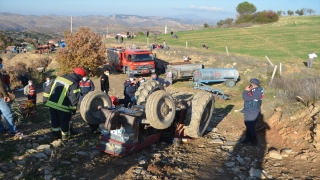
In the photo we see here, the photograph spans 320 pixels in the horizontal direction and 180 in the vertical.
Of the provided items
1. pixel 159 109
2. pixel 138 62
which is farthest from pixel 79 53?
pixel 159 109

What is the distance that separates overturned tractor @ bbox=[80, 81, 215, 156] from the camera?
5.42 metres

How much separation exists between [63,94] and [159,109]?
2135 mm

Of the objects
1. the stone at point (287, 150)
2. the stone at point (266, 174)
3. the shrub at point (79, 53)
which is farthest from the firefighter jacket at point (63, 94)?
the shrub at point (79, 53)

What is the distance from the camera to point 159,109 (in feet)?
18.6

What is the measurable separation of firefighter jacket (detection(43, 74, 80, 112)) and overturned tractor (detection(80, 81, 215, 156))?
0.43 meters

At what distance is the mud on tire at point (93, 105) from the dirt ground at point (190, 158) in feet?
1.91

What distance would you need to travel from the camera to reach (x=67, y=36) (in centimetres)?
2172

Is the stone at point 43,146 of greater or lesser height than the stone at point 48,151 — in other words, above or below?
above

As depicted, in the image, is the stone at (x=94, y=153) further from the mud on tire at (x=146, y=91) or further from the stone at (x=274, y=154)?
the stone at (x=274, y=154)

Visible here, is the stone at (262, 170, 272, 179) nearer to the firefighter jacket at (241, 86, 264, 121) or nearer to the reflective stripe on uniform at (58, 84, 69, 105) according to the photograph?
the firefighter jacket at (241, 86, 264, 121)

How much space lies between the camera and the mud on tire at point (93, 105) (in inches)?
235

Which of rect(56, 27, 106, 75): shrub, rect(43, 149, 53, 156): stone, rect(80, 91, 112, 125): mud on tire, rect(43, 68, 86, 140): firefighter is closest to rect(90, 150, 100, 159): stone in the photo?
rect(80, 91, 112, 125): mud on tire

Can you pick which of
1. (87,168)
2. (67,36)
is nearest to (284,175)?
(87,168)

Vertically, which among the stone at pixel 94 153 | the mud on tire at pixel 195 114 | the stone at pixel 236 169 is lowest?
the stone at pixel 236 169
